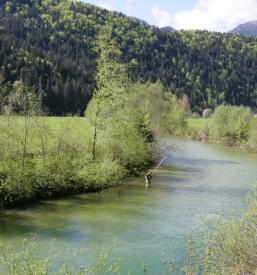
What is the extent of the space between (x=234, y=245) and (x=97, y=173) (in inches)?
1174

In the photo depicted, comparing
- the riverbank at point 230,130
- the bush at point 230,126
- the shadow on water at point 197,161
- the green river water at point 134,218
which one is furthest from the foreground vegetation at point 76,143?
the bush at point 230,126

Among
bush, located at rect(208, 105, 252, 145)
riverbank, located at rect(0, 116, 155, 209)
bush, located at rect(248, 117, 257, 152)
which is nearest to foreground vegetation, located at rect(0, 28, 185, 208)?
riverbank, located at rect(0, 116, 155, 209)

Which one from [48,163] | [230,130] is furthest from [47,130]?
[230,130]

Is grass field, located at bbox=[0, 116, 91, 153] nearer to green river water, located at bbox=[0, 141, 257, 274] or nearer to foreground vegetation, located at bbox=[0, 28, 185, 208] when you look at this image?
foreground vegetation, located at bbox=[0, 28, 185, 208]

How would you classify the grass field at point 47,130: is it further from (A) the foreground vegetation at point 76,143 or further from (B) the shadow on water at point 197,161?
(B) the shadow on water at point 197,161

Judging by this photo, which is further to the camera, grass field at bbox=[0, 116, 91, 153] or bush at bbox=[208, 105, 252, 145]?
bush at bbox=[208, 105, 252, 145]

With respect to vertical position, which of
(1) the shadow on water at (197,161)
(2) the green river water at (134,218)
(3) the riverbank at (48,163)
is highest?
(3) the riverbank at (48,163)

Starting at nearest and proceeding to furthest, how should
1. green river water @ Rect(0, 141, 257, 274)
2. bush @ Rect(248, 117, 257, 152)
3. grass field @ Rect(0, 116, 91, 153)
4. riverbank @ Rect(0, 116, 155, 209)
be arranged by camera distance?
1. green river water @ Rect(0, 141, 257, 274)
2. riverbank @ Rect(0, 116, 155, 209)
3. grass field @ Rect(0, 116, 91, 153)
4. bush @ Rect(248, 117, 257, 152)

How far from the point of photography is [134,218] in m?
38.7

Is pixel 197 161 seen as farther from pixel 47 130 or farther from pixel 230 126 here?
pixel 230 126

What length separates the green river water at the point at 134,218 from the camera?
101ft

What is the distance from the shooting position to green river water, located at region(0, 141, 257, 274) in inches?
1210

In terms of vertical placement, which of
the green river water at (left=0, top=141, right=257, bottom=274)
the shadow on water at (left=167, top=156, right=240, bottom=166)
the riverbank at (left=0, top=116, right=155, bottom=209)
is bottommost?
the green river water at (left=0, top=141, right=257, bottom=274)

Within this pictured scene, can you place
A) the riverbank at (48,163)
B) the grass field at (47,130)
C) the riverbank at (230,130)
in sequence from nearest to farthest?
the riverbank at (48,163)
the grass field at (47,130)
the riverbank at (230,130)
